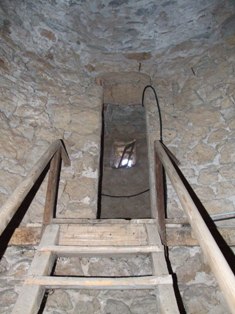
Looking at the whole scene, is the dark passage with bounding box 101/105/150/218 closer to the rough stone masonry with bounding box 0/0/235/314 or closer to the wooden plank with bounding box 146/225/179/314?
the rough stone masonry with bounding box 0/0/235/314

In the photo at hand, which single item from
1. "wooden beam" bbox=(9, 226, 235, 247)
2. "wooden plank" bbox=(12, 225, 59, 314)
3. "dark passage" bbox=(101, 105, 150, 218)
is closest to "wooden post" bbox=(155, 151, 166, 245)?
"wooden beam" bbox=(9, 226, 235, 247)

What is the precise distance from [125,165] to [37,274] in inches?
126

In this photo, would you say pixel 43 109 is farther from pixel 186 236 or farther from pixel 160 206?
pixel 186 236

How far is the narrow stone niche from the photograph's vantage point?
165 inches

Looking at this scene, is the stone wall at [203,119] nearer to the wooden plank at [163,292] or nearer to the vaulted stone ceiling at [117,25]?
the vaulted stone ceiling at [117,25]

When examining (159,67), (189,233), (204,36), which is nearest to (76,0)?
(159,67)

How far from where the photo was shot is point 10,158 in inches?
94.2

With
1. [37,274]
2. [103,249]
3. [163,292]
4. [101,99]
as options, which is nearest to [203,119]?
[101,99]

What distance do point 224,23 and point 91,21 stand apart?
1616 mm

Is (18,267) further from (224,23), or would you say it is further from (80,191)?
(224,23)

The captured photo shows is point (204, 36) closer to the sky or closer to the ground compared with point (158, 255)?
closer to the sky

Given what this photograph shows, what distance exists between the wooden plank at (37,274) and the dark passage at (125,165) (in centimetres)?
237

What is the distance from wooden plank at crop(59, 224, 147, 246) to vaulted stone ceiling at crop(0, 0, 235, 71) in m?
2.12

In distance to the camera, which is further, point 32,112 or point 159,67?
point 159,67
